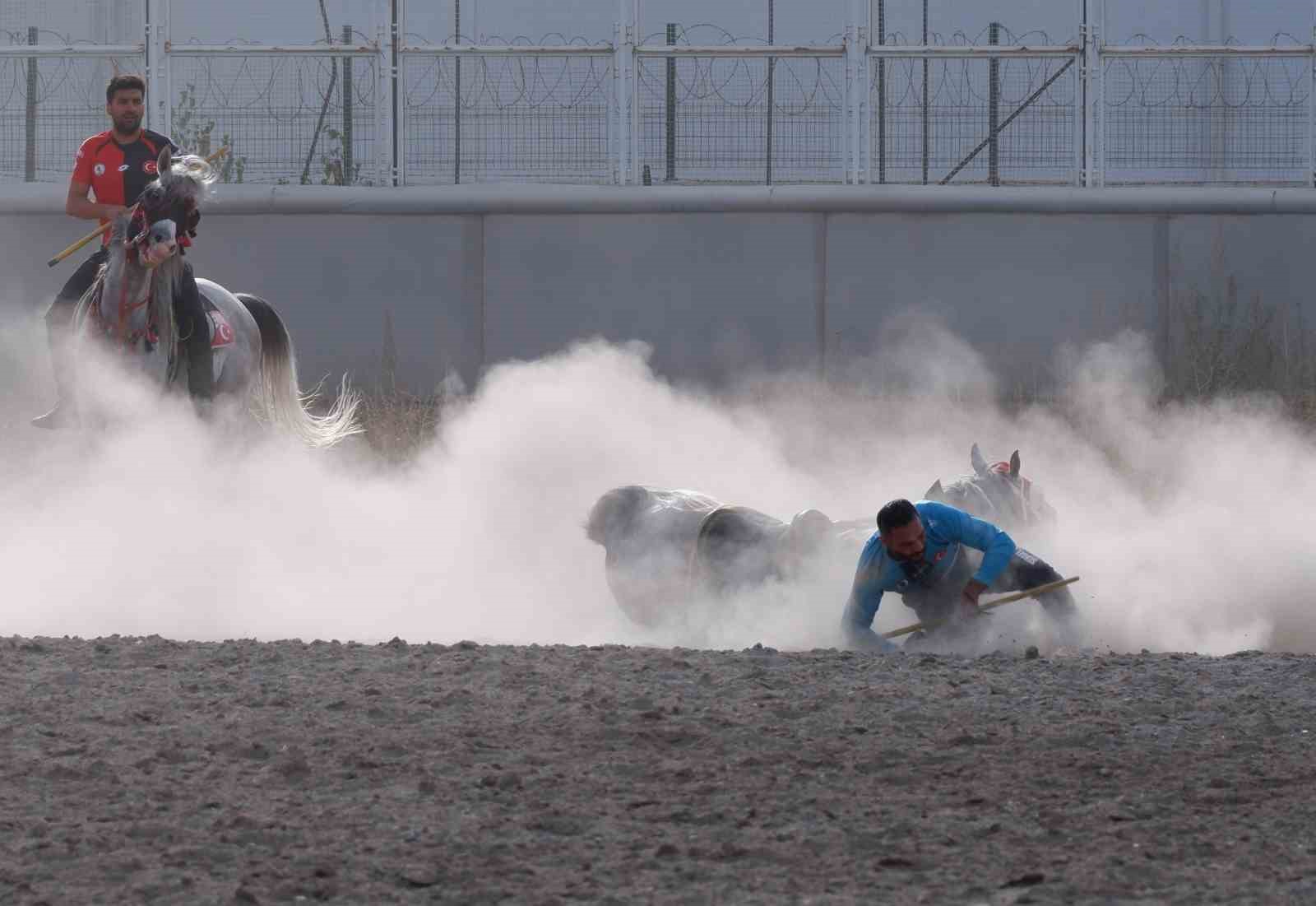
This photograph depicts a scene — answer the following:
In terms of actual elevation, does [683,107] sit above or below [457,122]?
above

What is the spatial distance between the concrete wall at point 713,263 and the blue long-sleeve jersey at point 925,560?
7.90 m

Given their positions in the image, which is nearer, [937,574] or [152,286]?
[937,574]

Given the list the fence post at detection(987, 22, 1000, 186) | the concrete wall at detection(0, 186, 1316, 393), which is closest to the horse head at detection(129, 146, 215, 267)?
the concrete wall at detection(0, 186, 1316, 393)

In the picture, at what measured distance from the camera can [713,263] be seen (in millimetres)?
16250

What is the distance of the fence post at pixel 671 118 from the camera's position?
16094 mm

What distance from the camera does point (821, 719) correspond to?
20.2 feet

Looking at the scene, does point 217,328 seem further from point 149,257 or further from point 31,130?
point 31,130

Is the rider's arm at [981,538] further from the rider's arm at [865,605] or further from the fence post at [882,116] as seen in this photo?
the fence post at [882,116]

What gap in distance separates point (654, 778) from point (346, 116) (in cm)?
1164

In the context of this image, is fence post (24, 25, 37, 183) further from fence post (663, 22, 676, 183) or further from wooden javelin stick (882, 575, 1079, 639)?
wooden javelin stick (882, 575, 1079, 639)

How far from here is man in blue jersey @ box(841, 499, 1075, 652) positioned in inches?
320

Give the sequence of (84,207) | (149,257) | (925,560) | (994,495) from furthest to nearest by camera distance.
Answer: (84,207) < (149,257) < (994,495) < (925,560)

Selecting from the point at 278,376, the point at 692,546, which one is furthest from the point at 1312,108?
the point at 692,546

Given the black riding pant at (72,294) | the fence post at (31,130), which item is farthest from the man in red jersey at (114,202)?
the fence post at (31,130)
